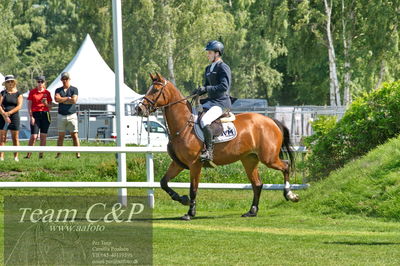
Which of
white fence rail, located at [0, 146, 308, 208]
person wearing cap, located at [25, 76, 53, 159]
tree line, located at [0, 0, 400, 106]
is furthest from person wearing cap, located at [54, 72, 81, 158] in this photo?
tree line, located at [0, 0, 400, 106]

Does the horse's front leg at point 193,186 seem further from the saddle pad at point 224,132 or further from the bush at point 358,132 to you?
the bush at point 358,132

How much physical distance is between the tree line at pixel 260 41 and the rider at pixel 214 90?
1431 inches

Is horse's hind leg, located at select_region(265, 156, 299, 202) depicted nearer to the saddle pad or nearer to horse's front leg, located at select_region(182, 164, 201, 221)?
the saddle pad

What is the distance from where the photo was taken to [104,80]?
156 feet

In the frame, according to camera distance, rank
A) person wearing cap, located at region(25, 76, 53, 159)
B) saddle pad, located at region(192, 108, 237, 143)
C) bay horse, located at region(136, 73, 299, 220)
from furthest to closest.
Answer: person wearing cap, located at region(25, 76, 53, 159)
saddle pad, located at region(192, 108, 237, 143)
bay horse, located at region(136, 73, 299, 220)

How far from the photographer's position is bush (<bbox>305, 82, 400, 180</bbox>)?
17.8 meters

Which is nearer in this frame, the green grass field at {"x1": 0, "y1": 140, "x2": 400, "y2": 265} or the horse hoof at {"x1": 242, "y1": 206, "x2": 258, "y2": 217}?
the green grass field at {"x1": 0, "y1": 140, "x2": 400, "y2": 265}

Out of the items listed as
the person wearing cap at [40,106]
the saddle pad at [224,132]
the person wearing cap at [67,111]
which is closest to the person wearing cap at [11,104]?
the person wearing cap at [40,106]

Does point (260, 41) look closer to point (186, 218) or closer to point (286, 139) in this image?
point (286, 139)

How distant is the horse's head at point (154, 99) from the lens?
49.7 ft

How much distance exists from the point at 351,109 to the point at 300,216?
11.8ft

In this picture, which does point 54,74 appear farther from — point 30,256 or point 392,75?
point 30,256

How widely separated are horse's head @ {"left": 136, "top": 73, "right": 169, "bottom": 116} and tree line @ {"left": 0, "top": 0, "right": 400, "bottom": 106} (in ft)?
120

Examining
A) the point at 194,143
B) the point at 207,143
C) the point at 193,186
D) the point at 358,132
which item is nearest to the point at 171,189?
the point at 193,186
